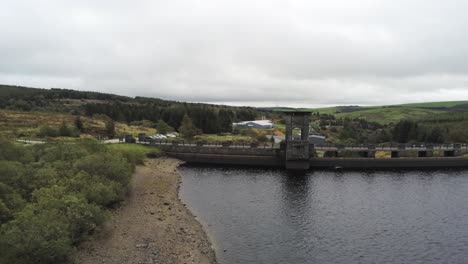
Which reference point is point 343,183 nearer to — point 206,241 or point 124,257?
point 206,241

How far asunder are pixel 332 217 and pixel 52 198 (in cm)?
2930

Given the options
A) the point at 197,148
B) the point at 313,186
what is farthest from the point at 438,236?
the point at 197,148

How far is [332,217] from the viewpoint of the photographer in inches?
1657

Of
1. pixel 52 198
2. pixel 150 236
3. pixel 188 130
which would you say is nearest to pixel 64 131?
pixel 188 130

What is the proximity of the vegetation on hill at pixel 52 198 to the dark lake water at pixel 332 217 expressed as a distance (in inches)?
438

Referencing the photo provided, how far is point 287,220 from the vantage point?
134 ft

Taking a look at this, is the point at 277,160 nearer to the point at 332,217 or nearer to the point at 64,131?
the point at 332,217

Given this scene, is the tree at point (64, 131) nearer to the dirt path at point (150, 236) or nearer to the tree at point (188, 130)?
the tree at point (188, 130)

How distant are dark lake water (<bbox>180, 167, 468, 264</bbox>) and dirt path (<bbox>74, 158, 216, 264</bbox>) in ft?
6.37

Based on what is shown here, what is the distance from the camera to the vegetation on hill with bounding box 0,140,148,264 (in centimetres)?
2169

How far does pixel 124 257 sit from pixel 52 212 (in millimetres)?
6472

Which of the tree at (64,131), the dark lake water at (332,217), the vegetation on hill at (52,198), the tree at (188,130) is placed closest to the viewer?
the vegetation on hill at (52,198)

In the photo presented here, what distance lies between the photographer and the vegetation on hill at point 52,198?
71.2 ft

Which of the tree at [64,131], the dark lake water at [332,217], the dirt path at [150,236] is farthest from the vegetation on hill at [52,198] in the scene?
the tree at [64,131]
